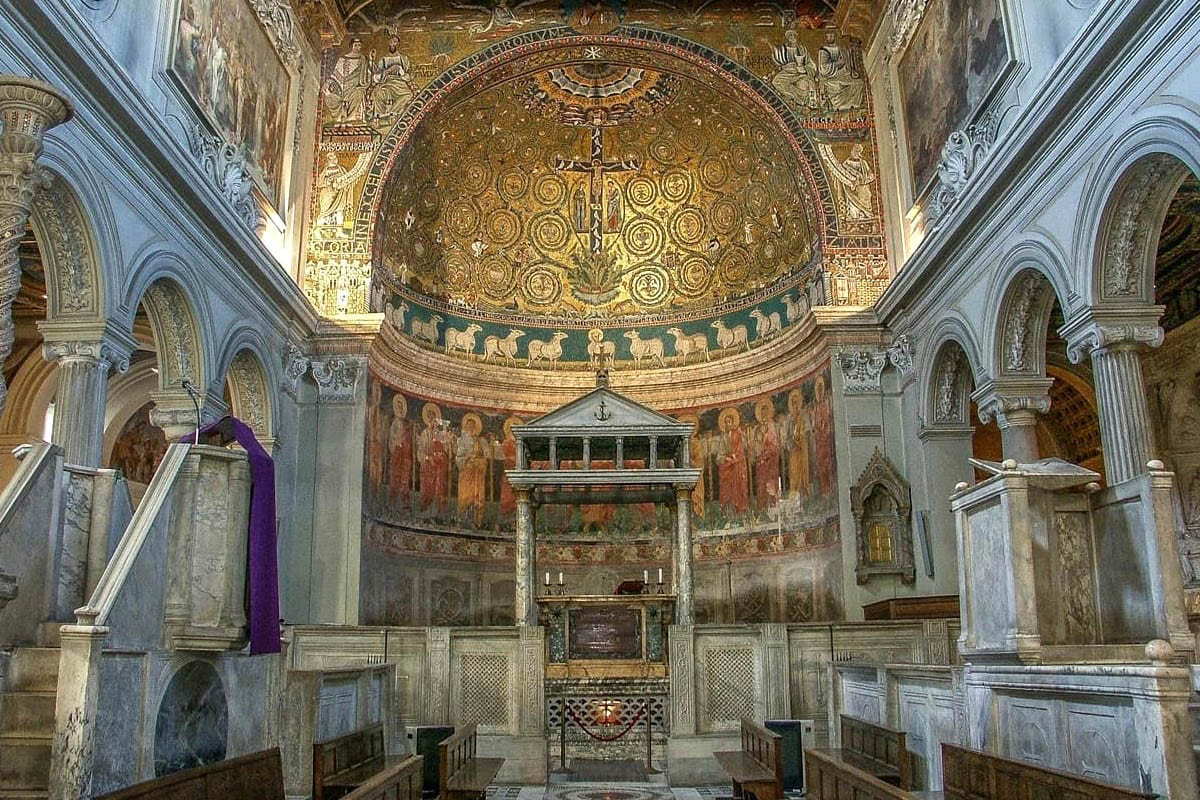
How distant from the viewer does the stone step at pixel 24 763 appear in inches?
223

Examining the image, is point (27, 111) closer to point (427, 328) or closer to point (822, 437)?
point (427, 328)

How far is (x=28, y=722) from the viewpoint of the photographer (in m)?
5.96

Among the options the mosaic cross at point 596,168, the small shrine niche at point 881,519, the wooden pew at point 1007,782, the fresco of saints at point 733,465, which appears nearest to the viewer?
the wooden pew at point 1007,782

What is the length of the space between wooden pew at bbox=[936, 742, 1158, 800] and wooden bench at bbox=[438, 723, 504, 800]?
12.0 ft

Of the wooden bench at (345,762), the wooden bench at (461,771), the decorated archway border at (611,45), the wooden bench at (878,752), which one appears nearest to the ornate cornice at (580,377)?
the decorated archway border at (611,45)

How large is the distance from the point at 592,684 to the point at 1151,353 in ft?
35.0

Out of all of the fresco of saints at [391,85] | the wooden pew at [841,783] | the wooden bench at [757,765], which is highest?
the fresco of saints at [391,85]

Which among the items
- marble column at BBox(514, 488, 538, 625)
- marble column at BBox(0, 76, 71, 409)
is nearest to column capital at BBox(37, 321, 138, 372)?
marble column at BBox(0, 76, 71, 409)

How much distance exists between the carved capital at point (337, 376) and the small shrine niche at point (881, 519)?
8856mm

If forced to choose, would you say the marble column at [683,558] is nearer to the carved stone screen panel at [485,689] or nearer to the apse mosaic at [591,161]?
the carved stone screen panel at [485,689]

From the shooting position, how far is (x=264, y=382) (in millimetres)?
16531

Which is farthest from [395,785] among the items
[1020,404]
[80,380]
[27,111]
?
[1020,404]

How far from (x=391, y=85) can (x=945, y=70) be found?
32.8ft

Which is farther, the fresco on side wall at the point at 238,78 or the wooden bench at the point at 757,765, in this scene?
the fresco on side wall at the point at 238,78
